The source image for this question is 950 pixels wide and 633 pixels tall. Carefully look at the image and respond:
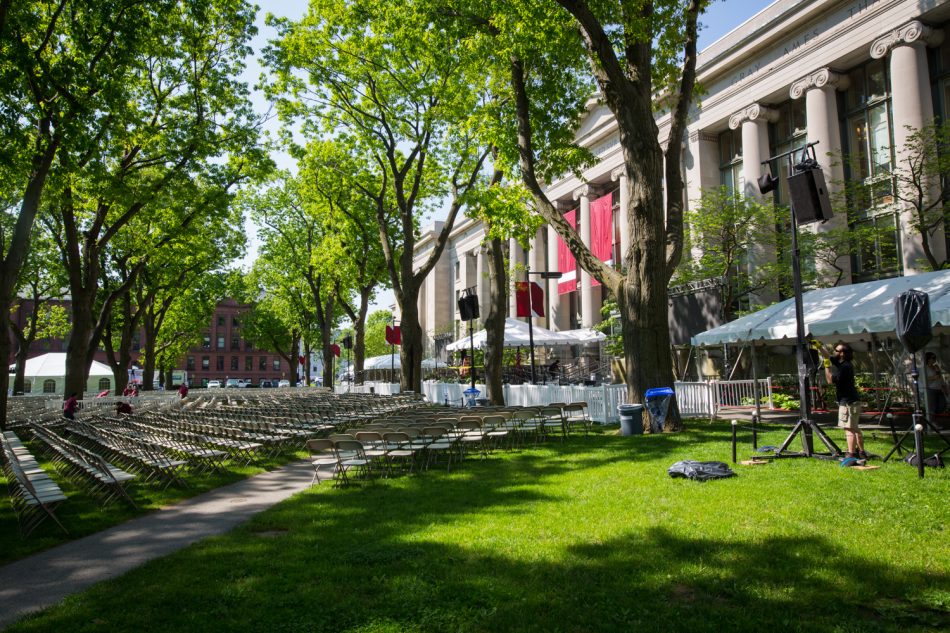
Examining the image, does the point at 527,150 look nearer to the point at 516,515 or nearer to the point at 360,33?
the point at 360,33

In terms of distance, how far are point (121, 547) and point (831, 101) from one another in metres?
27.2

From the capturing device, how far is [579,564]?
479 centimetres

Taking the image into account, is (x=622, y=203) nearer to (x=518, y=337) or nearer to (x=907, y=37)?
(x=518, y=337)

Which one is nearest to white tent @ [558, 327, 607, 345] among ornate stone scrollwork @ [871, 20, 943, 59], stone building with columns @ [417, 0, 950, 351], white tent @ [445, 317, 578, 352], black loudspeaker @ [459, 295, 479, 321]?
white tent @ [445, 317, 578, 352]

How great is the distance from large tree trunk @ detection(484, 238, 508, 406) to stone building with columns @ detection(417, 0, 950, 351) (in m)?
2.13

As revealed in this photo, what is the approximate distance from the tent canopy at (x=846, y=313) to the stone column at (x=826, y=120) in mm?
9470

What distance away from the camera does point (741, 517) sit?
228 inches

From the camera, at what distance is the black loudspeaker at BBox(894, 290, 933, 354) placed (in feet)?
25.7

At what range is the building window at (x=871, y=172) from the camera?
21.1 m

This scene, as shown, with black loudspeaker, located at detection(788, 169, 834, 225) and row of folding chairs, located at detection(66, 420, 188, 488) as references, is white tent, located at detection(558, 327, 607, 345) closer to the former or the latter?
black loudspeaker, located at detection(788, 169, 834, 225)

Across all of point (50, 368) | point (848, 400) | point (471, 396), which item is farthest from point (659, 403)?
point (50, 368)

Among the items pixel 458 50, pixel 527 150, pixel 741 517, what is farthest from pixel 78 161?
pixel 741 517

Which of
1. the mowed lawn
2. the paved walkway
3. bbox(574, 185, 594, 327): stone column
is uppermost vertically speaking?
bbox(574, 185, 594, 327): stone column

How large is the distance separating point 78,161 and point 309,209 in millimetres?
11403
